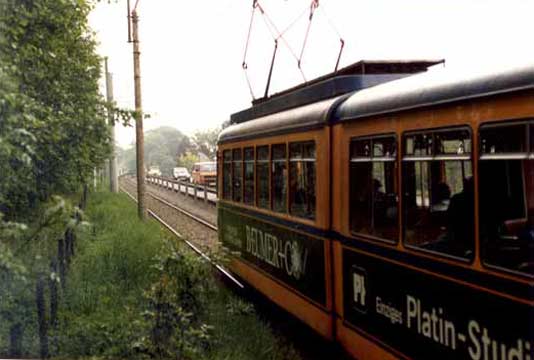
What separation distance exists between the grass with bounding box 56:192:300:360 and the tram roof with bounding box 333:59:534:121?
2306mm

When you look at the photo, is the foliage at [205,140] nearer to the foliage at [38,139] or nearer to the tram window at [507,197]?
the foliage at [38,139]

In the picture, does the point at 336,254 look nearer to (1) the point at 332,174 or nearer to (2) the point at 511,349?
(1) the point at 332,174

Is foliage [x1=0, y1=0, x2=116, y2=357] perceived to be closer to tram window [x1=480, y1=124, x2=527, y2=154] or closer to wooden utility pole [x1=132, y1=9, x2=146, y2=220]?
tram window [x1=480, y1=124, x2=527, y2=154]

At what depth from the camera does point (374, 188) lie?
645 cm

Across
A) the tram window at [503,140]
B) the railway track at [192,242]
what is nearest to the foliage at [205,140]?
the railway track at [192,242]

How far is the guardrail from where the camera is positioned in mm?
33125

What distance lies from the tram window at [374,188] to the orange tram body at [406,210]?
17mm

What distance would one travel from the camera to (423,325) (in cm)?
550

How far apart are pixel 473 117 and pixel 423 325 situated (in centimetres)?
154

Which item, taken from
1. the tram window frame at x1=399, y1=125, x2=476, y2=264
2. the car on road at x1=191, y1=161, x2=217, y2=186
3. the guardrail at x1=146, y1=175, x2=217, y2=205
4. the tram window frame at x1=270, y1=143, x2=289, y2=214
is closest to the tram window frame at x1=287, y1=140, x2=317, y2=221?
the tram window frame at x1=270, y1=143, x2=289, y2=214

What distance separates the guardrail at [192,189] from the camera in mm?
33125

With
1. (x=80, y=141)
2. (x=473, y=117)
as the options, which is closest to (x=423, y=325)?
(x=473, y=117)

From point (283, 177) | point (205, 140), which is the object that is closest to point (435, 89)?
point (283, 177)

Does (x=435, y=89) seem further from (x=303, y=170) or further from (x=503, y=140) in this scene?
(x=303, y=170)
